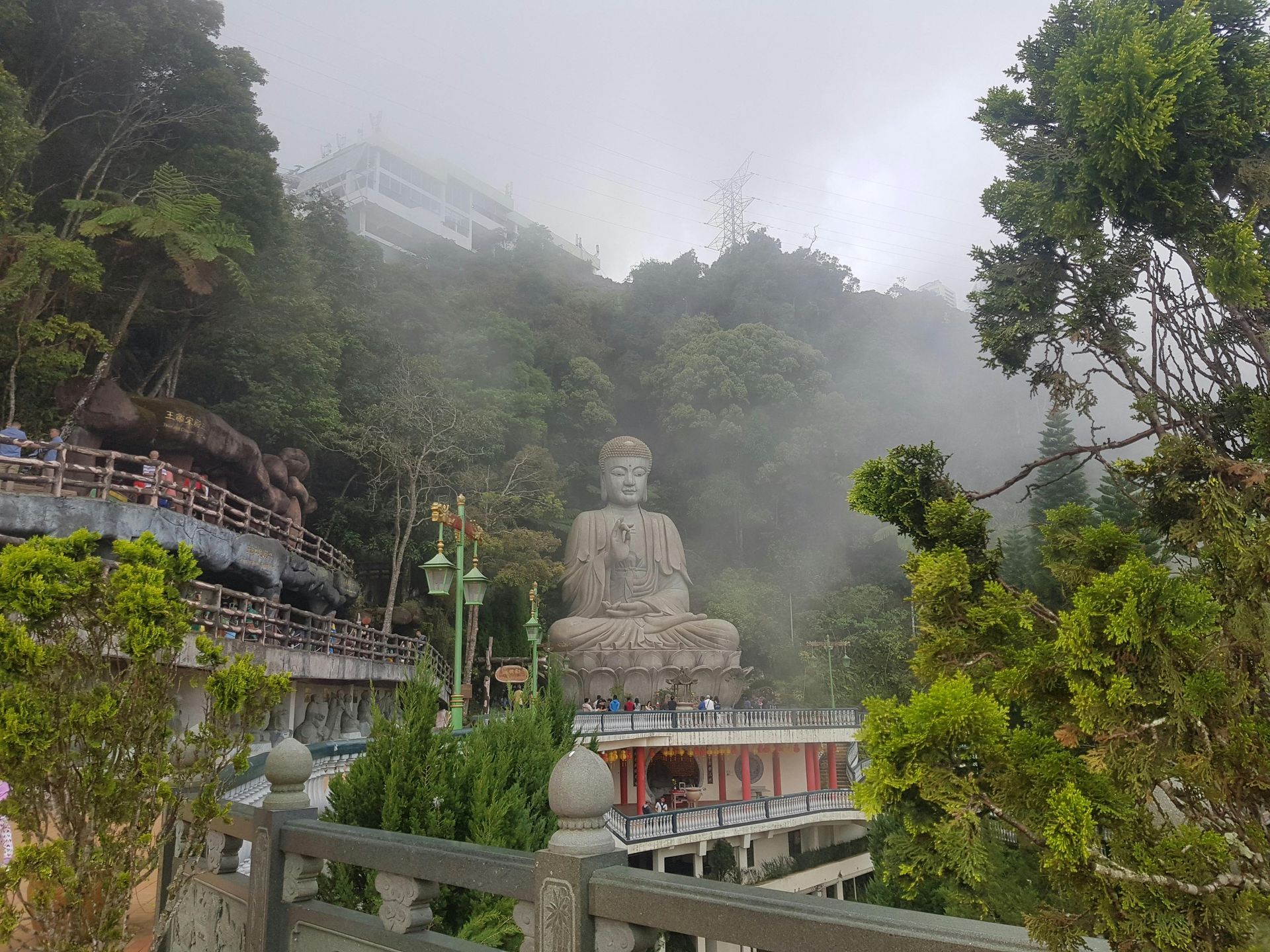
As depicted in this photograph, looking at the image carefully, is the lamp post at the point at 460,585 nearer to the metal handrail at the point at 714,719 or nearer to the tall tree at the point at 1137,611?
the metal handrail at the point at 714,719

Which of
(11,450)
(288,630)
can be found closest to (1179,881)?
(11,450)

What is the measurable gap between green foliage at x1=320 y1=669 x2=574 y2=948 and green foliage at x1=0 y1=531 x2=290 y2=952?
61.1 inches

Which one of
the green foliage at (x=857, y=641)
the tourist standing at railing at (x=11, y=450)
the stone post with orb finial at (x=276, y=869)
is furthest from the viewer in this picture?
the green foliage at (x=857, y=641)

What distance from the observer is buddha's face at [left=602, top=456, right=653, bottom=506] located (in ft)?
75.5

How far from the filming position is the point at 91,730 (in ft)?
8.68

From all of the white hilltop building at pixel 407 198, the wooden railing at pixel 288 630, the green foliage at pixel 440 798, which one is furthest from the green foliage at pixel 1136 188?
the white hilltop building at pixel 407 198

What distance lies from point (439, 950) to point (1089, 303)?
5.46 metres

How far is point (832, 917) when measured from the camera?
1713mm

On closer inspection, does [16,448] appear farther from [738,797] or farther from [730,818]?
[738,797]

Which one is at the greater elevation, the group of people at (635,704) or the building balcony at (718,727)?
the group of people at (635,704)

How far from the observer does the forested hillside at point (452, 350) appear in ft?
45.9

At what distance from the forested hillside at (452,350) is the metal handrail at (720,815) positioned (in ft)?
8.85

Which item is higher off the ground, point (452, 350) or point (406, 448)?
point (452, 350)

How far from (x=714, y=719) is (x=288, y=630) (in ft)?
27.5
